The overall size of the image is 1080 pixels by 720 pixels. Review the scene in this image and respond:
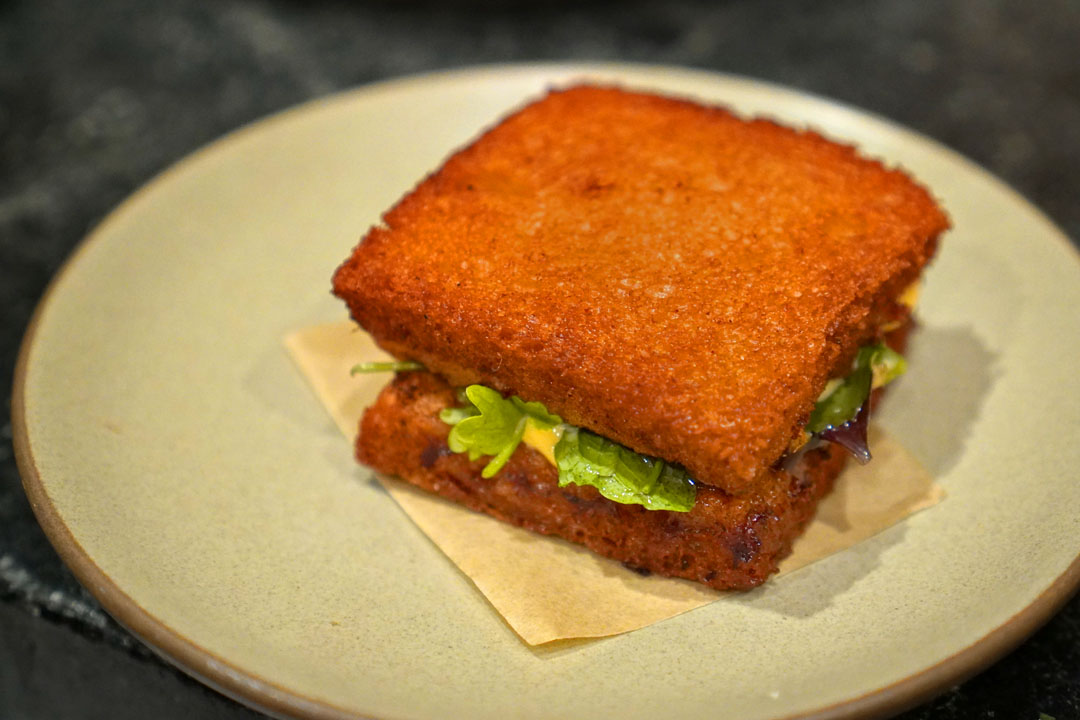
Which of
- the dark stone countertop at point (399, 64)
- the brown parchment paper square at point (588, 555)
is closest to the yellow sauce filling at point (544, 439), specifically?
the brown parchment paper square at point (588, 555)

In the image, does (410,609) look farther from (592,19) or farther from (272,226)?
(592,19)

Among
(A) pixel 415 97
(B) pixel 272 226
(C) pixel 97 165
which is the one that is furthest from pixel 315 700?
(C) pixel 97 165

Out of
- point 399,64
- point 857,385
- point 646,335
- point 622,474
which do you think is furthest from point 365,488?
point 399,64

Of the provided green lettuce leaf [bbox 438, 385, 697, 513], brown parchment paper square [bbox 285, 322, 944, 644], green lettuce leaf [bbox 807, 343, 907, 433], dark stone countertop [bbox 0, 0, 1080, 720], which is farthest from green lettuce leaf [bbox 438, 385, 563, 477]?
dark stone countertop [bbox 0, 0, 1080, 720]

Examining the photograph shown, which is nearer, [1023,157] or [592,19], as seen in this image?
[1023,157]

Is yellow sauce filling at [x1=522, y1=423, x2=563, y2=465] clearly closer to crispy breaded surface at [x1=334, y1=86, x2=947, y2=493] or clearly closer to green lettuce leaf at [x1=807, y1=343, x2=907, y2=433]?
crispy breaded surface at [x1=334, y1=86, x2=947, y2=493]
